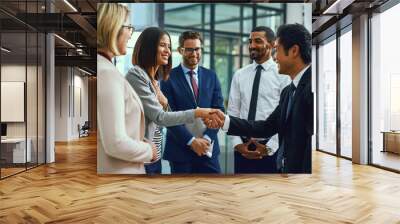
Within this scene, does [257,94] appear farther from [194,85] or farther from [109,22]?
[109,22]

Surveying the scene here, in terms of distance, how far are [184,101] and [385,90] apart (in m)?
4.33

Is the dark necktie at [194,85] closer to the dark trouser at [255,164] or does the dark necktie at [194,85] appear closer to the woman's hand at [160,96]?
the woman's hand at [160,96]

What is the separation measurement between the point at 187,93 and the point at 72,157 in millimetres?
5081

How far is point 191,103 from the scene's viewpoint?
6.60m

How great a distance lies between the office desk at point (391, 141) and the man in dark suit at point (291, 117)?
2.29 metres

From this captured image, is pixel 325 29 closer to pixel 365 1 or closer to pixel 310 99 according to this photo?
pixel 365 1

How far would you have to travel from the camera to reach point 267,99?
666 cm

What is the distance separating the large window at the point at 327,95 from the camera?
11.2 m

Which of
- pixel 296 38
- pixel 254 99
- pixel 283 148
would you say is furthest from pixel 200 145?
pixel 296 38

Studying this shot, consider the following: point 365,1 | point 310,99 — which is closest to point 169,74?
point 310,99

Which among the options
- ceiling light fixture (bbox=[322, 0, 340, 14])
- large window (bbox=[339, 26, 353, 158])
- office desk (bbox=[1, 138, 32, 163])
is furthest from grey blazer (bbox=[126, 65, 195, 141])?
large window (bbox=[339, 26, 353, 158])

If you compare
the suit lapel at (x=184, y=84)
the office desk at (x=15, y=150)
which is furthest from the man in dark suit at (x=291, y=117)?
the office desk at (x=15, y=150)

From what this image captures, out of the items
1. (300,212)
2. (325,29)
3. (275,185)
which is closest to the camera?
(300,212)

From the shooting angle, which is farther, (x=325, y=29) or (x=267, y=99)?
(x=325, y=29)
